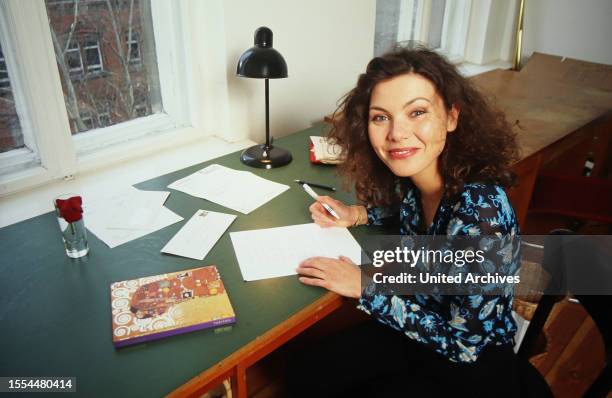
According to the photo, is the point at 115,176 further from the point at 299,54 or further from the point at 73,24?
the point at 299,54

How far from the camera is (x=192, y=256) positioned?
1.07 metres

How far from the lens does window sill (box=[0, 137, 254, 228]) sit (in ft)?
4.38

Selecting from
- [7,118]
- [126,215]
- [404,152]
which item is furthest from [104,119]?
[404,152]

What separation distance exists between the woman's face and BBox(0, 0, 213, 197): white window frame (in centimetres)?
77

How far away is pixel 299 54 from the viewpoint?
1849mm

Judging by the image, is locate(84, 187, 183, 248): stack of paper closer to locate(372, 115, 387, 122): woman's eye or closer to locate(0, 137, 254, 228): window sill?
locate(0, 137, 254, 228): window sill

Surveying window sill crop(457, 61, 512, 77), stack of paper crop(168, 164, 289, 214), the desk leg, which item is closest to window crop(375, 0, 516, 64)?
window sill crop(457, 61, 512, 77)

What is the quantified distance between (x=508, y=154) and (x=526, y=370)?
51 centimetres

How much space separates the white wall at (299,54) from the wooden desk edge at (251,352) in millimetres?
1002

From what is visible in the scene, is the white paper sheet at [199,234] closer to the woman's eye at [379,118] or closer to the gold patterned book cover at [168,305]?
the gold patterned book cover at [168,305]

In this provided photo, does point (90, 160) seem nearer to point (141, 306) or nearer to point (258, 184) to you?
point (258, 184)

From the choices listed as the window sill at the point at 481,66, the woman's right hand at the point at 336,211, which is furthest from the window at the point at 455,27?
the woman's right hand at the point at 336,211

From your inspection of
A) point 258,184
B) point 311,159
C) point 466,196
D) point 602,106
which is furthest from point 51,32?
point 602,106

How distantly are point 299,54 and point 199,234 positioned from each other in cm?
98
